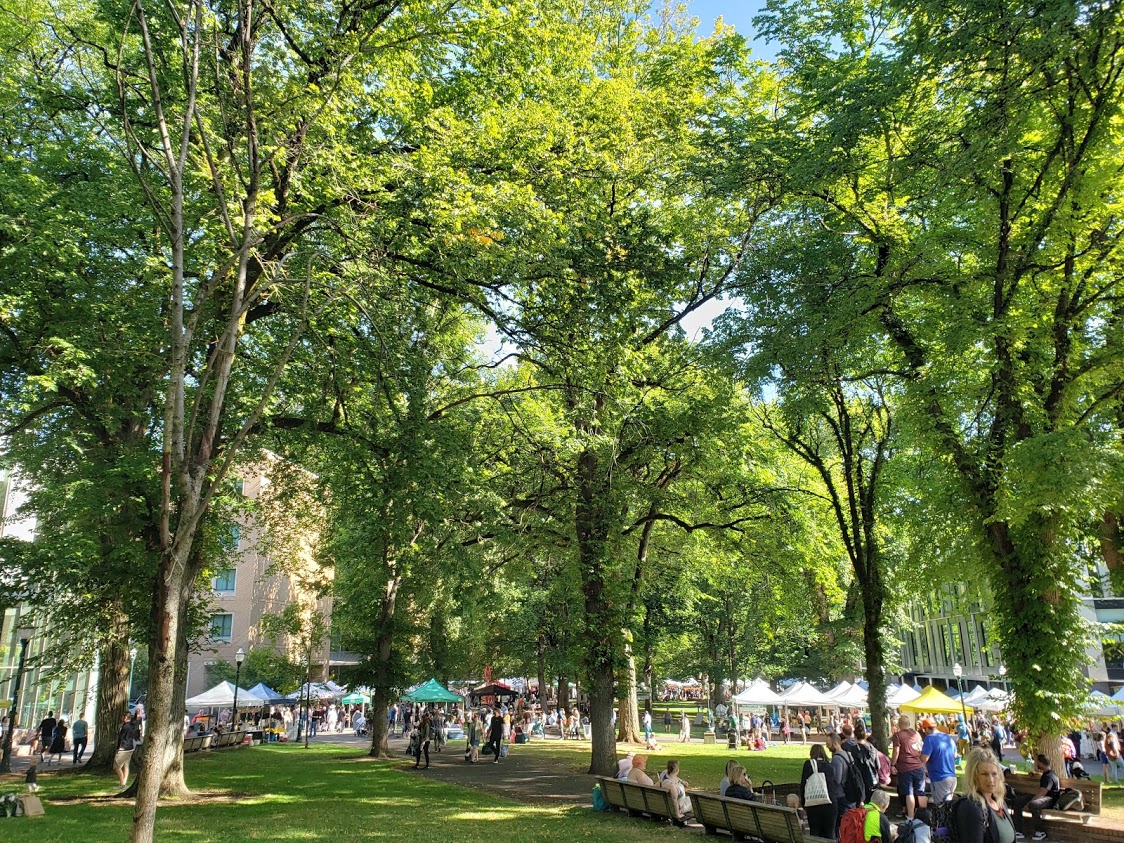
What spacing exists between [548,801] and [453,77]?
46.9 ft

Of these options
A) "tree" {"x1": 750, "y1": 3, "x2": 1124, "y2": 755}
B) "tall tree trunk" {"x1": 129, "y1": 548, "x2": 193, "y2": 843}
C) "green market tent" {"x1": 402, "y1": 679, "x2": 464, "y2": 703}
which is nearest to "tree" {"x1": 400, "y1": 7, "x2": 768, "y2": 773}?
"tree" {"x1": 750, "y1": 3, "x2": 1124, "y2": 755}

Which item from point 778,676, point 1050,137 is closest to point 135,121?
point 1050,137

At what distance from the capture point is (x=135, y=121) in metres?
11.2

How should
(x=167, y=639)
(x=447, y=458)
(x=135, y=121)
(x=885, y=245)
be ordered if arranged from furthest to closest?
(x=885, y=245) < (x=447, y=458) < (x=135, y=121) < (x=167, y=639)

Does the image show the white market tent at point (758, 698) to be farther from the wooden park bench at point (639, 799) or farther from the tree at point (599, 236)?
the wooden park bench at point (639, 799)

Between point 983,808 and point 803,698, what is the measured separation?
31.3 meters

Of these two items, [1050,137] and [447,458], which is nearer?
[1050,137]

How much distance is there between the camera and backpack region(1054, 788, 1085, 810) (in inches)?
469

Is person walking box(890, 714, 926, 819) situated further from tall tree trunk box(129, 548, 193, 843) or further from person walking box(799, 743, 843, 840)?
tall tree trunk box(129, 548, 193, 843)

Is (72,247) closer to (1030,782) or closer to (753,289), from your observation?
(753,289)

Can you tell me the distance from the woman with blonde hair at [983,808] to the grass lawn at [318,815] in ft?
25.4

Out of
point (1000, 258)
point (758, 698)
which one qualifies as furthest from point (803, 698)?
point (1000, 258)

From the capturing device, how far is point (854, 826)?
802cm

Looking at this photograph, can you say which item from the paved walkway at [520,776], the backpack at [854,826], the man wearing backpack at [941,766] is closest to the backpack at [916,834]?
the backpack at [854,826]
